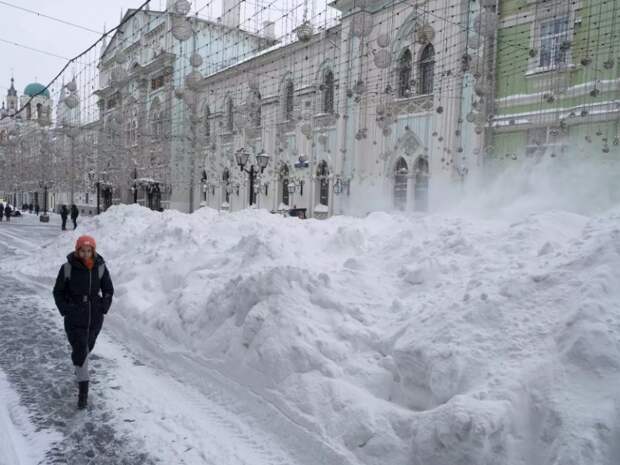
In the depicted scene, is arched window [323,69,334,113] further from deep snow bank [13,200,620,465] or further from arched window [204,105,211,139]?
deep snow bank [13,200,620,465]

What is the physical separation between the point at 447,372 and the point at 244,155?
12.4 meters

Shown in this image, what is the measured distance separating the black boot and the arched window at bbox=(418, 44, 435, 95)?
17079mm

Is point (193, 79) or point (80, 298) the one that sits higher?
point (193, 79)

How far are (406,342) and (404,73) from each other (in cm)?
1709

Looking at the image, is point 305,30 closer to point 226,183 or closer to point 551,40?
point 551,40

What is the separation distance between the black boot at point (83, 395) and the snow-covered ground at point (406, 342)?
0.34 meters

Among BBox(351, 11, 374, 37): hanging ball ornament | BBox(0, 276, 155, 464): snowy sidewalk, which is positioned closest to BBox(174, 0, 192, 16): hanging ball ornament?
BBox(351, 11, 374, 37): hanging ball ornament

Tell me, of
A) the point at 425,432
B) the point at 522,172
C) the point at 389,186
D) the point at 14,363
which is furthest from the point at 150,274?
the point at 389,186

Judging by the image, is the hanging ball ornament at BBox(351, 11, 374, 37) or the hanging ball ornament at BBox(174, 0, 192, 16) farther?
the hanging ball ornament at BBox(174, 0, 192, 16)

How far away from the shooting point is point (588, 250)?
482cm

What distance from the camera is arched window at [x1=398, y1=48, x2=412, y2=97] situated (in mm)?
18906

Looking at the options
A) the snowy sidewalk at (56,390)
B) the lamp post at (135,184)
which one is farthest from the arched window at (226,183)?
the snowy sidewalk at (56,390)

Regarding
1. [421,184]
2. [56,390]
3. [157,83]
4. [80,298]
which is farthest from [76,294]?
[157,83]

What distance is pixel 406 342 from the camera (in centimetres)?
479
